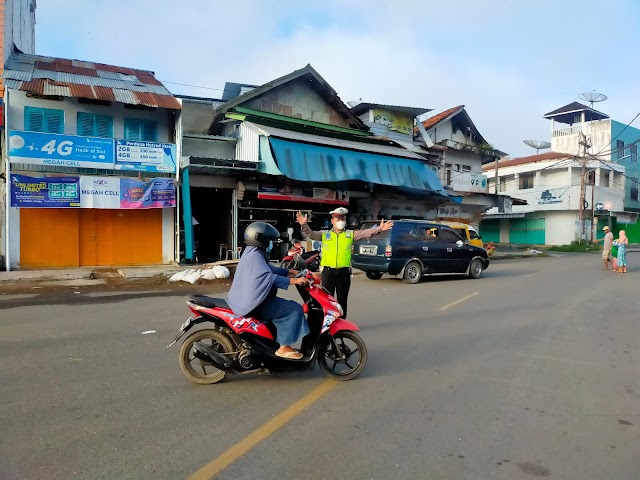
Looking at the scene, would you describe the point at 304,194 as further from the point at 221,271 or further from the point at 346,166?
the point at 221,271

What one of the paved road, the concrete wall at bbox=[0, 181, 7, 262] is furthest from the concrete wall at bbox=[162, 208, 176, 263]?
the paved road

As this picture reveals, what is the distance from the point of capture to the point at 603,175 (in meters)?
47.0

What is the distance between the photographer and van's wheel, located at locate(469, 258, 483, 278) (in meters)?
15.7

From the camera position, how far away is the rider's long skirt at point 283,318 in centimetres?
469

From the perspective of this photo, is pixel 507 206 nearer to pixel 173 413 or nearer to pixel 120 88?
pixel 120 88

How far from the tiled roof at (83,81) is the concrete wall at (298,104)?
405cm

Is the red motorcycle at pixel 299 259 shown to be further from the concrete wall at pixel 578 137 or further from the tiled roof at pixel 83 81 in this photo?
the concrete wall at pixel 578 137

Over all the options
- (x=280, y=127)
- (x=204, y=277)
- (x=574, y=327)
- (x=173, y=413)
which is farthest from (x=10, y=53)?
(x=574, y=327)

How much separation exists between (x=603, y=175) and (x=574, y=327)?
4603 centimetres

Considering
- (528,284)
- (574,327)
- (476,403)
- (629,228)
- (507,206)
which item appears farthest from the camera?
(629,228)

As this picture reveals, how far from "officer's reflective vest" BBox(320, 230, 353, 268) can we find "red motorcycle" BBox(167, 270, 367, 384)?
5.97 feet

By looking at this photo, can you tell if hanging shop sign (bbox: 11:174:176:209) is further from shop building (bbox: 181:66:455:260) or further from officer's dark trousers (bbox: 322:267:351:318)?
officer's dark trousers (bbox: 322:267:351:318)

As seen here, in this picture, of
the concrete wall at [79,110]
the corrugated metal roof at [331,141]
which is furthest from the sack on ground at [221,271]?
the concrete wall at [79,110]

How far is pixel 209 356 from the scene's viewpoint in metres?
4.63
